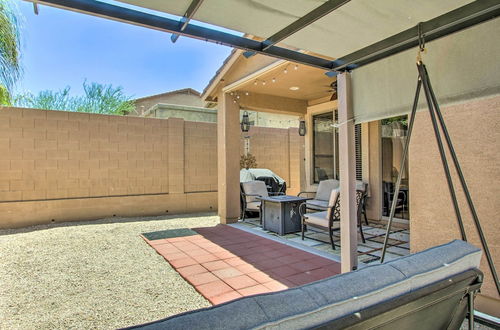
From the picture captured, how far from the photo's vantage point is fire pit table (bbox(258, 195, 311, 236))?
18.8 ft

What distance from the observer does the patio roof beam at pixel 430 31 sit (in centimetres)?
187

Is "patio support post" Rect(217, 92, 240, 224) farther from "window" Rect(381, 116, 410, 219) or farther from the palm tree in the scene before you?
the palm tree

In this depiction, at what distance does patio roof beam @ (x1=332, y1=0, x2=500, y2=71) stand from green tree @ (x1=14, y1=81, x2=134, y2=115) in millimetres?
16629

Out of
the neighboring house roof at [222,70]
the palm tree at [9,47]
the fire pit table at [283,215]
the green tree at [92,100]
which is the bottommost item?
the fire pit table at [283,215]

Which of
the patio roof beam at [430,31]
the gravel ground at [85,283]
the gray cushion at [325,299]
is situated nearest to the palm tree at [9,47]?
the gravel ground at [85,283]

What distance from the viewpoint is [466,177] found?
269 cm

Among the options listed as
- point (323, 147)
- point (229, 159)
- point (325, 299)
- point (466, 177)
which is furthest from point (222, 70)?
point (325, 299)

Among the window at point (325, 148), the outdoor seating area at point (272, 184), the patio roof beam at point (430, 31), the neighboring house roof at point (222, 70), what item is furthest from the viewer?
the window at point (325, 148)

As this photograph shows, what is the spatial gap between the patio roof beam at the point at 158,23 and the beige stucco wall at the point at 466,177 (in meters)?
1.67

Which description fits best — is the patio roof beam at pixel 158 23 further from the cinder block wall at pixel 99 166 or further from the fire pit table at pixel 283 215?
the cinder block wall at pixel 99 166

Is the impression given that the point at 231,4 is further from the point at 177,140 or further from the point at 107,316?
the point at 177,140

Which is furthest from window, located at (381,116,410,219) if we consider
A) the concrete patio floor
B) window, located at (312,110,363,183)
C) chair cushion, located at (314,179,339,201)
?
window, located at (312,110,363,183)

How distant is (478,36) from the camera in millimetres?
2104

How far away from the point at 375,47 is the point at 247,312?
7.94 feet
